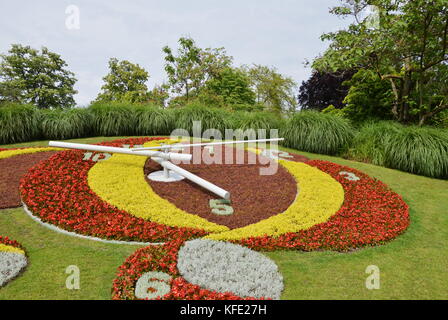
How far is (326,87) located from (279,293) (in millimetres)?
30519

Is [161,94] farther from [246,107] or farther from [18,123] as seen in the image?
[18,123]

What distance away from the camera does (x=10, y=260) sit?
11.7 feet

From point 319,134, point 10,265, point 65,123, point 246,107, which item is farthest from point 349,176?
point 246,107

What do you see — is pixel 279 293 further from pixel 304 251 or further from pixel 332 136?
pixel 332 136

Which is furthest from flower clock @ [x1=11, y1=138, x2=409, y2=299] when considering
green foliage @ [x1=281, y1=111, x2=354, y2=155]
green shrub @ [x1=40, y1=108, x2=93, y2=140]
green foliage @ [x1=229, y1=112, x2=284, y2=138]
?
green shrub @ [x1=40, y1=108, x2=93, y2=140]

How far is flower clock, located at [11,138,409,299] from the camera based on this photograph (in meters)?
3.35

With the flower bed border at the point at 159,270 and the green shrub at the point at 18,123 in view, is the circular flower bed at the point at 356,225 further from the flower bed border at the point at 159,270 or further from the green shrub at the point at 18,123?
the green shrub at the point at 18,123

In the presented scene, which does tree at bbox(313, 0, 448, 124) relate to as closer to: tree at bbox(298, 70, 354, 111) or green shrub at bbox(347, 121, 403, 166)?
green shrub at bbox(347, 121, 403, 166)

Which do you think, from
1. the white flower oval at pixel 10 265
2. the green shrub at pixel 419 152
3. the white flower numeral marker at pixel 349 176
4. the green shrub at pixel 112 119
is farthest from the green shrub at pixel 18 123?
the green shrub at pixel 419 152

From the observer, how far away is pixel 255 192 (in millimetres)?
6527

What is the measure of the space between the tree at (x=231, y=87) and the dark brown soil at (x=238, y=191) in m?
19.8

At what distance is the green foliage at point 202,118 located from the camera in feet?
43.4

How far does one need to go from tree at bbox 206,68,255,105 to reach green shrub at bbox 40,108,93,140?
15.4 m
